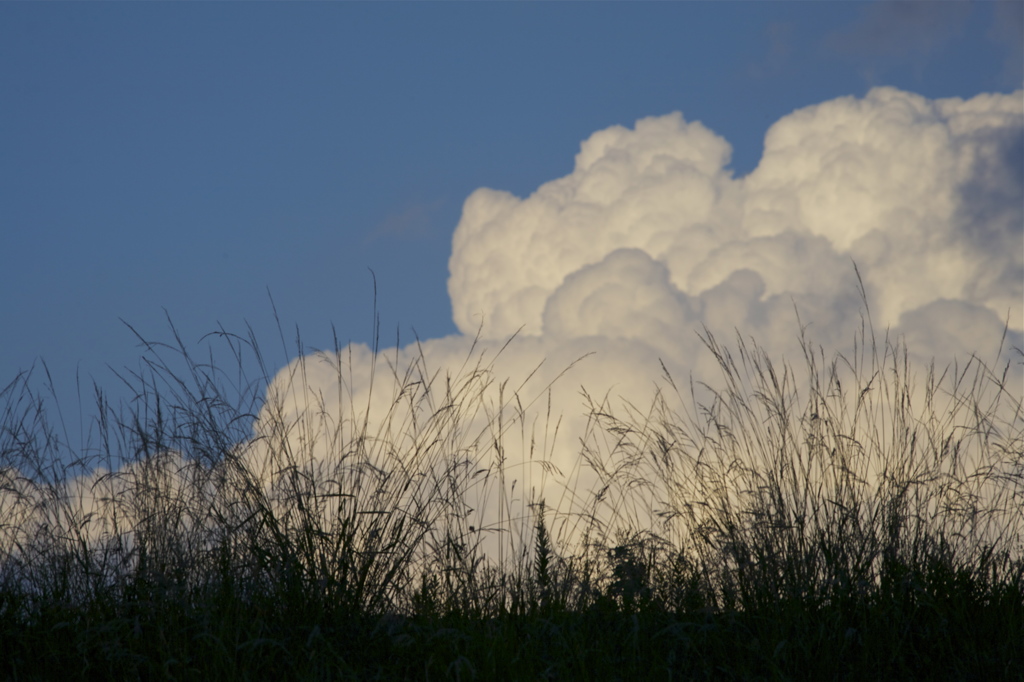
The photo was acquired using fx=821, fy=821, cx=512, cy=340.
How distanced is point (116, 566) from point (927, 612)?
2987mm

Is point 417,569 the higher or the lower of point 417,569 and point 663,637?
the higher

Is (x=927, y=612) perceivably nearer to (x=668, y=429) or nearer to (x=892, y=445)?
(x=892, y=445)

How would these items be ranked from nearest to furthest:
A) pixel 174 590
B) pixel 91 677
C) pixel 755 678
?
pixel 755 678 < pixel 91 677 < pixel 174 590

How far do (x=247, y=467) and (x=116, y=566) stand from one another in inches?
25.1

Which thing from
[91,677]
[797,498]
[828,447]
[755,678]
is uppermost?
[828,447]

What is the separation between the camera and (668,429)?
351cm

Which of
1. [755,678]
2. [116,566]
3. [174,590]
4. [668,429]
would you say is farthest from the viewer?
[668,429]

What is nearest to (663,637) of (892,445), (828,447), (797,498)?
(797,498)

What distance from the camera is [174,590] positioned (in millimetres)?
2982

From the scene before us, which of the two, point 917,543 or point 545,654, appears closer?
point 545,654

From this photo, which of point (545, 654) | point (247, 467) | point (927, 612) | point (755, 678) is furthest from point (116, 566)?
point (927, 612)

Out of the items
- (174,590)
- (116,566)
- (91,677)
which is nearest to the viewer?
(91,677)

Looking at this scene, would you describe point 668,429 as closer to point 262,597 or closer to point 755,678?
point 755,678

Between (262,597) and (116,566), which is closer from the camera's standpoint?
(262,597)
